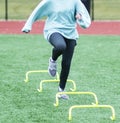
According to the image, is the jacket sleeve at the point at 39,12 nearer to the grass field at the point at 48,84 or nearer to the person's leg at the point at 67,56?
the person's leg at the point at 67,56

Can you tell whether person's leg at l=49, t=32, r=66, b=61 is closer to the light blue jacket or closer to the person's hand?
the light blue jacket

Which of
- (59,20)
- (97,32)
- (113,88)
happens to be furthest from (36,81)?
(97,32)

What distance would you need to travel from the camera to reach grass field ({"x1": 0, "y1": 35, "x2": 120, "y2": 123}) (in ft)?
26.0

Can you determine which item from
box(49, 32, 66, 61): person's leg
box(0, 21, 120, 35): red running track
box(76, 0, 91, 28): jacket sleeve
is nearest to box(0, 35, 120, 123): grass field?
box(49, 32, 66, 61): person's leg

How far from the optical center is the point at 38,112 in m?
8.08

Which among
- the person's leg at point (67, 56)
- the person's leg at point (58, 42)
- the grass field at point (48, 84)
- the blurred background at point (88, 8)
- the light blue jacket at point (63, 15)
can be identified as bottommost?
the blurred background at point (88, 8)

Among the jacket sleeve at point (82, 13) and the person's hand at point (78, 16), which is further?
the jacket sleeve at point (82, 13)

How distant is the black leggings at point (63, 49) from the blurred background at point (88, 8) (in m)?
18.2

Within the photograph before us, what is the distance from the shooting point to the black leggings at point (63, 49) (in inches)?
337

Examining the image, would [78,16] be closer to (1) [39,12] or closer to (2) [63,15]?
(2) [63,15]

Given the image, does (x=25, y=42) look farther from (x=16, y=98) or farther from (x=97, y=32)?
(x=16, y=98)

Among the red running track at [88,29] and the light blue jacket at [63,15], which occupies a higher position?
the light blue jacket at [63,15]

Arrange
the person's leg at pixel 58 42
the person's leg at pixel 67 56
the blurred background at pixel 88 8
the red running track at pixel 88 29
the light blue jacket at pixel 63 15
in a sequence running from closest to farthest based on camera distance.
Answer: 1. the person's leg at pixel 58 42
2. the light blue jacket at pixel 63 15
3. the person's leg at pixel 67 56
4. the red running track at pixel 88 29
5. the blurred background at pixel 88 8

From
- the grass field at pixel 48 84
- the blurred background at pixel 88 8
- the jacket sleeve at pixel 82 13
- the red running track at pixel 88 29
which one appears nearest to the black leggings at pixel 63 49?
the jacket sleeve at pixel 82 13
